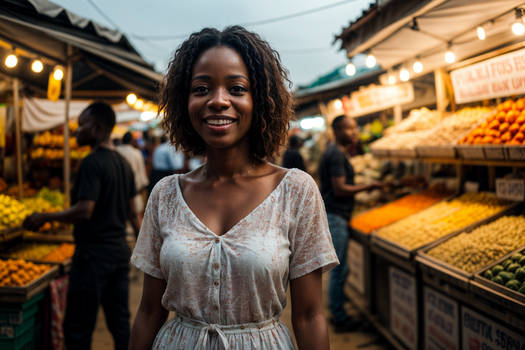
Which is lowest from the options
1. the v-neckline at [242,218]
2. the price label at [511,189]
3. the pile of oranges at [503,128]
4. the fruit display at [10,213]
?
the price label at [511,189]

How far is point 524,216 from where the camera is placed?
10.2ft

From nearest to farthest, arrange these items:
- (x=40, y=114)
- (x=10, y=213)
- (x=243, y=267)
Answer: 1. (x=243, y=267)
2. (x=10, y=213)
3. (x=40, y=114)

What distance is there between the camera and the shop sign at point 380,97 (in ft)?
17.3

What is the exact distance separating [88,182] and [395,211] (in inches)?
136

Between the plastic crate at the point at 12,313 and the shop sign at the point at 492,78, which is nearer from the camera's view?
the plastic crate at the point at 12,313

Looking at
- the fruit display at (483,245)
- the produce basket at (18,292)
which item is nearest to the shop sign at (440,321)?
the fruit display at (483,245)

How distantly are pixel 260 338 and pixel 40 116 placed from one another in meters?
6.94

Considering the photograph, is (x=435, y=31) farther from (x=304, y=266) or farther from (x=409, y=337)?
(x=304, y=266)

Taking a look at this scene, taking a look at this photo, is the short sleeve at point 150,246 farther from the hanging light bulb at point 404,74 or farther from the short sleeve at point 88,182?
the hanging light bulb at point 404,74

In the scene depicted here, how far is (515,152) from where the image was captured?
2.68 m

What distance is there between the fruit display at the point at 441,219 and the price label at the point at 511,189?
119 millimetres

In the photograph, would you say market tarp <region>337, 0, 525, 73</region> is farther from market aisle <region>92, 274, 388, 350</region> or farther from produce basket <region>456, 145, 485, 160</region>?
market aisle <region>92, 274, 388, 350</region>

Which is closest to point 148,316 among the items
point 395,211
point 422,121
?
point 395,211

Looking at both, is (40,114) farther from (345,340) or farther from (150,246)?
(150,246)
